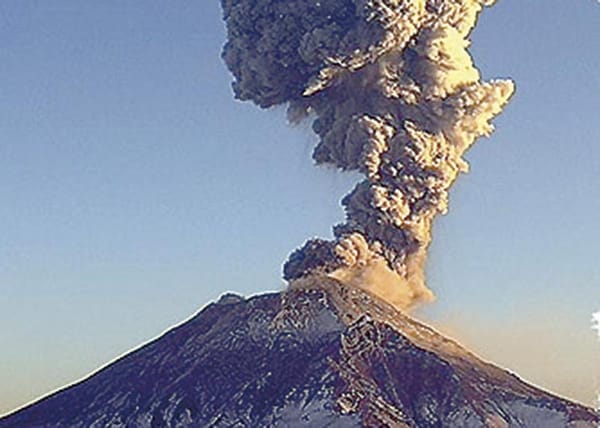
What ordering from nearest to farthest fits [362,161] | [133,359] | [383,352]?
[362,161], [383,352], [133,359]

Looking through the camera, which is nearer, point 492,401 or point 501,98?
point 501,98

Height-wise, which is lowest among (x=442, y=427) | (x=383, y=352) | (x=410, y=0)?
(x=442, y=427)

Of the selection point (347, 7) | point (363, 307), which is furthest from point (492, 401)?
point (347, 7)

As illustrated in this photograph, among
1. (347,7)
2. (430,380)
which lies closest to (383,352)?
(430,380)

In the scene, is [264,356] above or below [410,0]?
below

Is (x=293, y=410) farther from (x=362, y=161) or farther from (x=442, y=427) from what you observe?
(x=362, y=161)

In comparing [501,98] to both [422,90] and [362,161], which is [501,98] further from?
[362,161]

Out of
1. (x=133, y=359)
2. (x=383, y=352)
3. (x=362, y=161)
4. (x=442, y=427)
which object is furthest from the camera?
(x=133, y=359)
